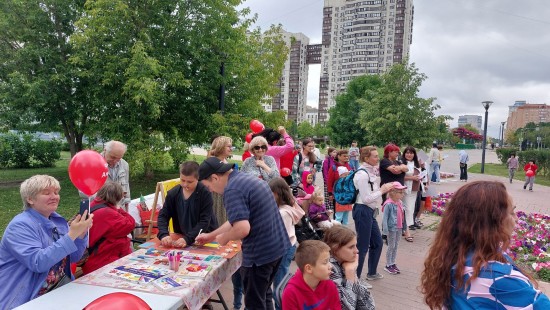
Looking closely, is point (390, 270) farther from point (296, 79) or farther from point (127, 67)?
point (296, 79)

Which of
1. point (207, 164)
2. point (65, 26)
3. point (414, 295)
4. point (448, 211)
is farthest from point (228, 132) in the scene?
point (448, 211)

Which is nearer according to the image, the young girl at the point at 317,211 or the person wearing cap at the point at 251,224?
the person wearing cap at the point at 251,224

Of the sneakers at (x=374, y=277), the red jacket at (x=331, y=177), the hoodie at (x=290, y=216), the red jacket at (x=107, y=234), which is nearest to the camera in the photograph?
the red jacket at (x=107, y=234)

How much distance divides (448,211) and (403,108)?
19435 millimetres

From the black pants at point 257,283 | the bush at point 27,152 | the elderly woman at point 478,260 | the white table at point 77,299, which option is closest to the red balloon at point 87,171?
the white table at point 77,299

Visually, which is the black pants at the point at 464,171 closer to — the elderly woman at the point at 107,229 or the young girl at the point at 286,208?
the young girl at the point at 286,208

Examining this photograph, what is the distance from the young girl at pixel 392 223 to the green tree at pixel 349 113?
3248 centimetres

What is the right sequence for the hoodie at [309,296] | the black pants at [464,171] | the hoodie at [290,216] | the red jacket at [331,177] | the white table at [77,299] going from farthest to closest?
the black pants at [464,171]
the red jacket at [331,177]
the hoodie at [290,216]
the hoodie at [309,296]
the white table at [77,299]

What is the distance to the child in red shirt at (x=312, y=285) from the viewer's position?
240cm

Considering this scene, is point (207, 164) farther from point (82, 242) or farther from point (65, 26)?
point (65, 26)

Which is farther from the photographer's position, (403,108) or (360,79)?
(360,79)

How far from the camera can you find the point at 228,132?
33.5 ft

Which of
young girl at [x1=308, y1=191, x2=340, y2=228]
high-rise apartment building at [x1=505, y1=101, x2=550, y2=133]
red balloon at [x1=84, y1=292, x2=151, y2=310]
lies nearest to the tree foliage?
young girl at [x1=308, y1=191, x2=340, y2=228]

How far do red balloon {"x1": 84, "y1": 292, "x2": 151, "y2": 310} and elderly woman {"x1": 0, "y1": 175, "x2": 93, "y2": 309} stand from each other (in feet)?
4.43
